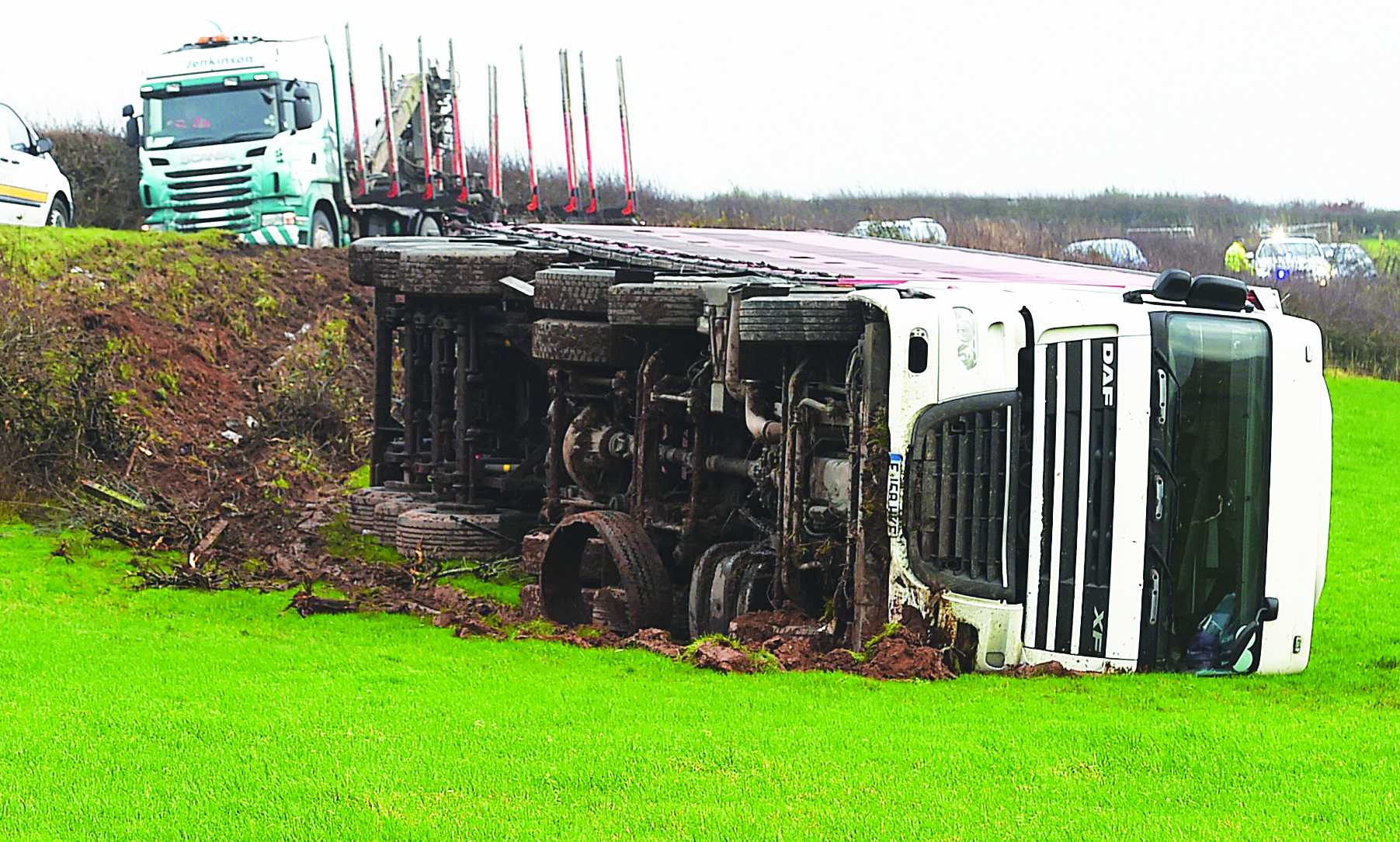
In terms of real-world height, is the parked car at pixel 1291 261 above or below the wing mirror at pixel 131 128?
below

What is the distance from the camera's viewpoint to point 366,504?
1430 cm

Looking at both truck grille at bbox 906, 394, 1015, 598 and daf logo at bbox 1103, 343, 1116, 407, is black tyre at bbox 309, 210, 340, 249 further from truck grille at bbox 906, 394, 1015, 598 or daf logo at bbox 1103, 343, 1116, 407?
daf logo at bbox 1103, 343, 1116, 407

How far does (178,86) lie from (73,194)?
3.85m

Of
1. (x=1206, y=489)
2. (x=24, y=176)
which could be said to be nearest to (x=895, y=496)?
(x=1206, y=489)

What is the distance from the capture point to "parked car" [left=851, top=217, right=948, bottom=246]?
2759 cm

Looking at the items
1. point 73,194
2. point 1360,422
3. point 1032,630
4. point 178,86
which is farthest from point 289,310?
point 1032,630

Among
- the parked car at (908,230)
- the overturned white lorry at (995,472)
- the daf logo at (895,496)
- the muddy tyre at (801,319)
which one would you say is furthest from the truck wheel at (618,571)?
the parked car at (908,230)

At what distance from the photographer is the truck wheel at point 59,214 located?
77.8 ft

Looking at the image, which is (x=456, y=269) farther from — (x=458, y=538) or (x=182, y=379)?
(x=182, y=379)

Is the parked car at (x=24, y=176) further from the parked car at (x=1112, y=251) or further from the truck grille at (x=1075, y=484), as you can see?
the truck grille at (x=1075, y=484)

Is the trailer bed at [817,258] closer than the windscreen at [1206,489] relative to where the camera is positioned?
No

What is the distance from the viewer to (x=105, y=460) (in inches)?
597

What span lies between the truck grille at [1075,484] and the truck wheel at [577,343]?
3.81 metres

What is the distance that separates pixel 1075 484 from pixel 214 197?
20196 mm
